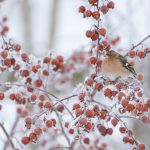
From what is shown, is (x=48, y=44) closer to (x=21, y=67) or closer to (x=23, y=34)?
(x=23, y=34)

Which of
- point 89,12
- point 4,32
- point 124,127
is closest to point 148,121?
point 124,127

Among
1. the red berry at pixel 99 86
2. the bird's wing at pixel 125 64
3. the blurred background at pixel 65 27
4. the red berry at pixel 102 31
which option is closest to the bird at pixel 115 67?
the bird's wing at pixel 125 64

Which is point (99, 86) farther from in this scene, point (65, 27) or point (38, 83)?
point (65, 27)

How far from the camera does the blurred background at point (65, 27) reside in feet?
15.9

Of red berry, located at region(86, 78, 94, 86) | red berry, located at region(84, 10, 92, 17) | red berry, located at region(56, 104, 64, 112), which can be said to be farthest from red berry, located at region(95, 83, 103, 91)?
red berry, located at region(84, 10, 92, 17)

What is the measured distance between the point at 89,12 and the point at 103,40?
16cm

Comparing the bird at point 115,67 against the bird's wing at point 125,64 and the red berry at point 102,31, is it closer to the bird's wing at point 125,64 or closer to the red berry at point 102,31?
the bird's wing at point 125,64

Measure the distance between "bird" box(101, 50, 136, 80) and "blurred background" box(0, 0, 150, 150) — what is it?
2034mm

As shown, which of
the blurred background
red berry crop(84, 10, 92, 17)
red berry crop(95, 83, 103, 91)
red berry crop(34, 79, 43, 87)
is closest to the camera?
red berry crop(84, 10, 92, 17)

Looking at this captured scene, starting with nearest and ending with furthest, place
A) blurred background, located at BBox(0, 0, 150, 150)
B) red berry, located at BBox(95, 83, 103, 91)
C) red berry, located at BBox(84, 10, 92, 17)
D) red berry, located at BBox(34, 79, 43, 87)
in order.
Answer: red berry, located at BBox(84, 10, 92, 17) < red berry, located at BBox(95, 83, 103, 91) < red berry, located at BBox(34, 79, 43, 87) < blurred background, located at BBox(0, 0, 150, 150)

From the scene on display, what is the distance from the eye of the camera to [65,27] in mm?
9383

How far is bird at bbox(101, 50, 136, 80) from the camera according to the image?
2.31m

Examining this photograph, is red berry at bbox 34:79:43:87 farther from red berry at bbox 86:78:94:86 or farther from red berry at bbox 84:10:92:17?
red berry at bbox 84:10:92:17

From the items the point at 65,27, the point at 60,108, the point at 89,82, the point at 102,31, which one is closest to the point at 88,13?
the point at 102,31
